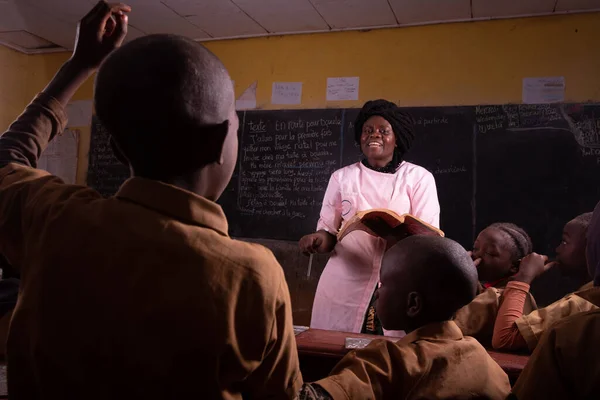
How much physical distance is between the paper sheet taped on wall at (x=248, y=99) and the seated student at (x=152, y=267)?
4107mm

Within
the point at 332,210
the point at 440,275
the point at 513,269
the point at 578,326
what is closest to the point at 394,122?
the point at 332,210

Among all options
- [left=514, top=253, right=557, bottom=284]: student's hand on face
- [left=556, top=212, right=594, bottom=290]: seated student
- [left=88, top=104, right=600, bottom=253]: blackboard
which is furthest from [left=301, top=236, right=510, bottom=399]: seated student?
[left=88, top=104, right=600, bottom=253]: blackboard

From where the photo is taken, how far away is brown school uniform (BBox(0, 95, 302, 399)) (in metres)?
0.62

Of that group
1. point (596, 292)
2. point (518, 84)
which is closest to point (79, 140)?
point (518, 84)

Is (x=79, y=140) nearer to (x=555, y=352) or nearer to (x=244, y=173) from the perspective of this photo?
(x=244, y=173)

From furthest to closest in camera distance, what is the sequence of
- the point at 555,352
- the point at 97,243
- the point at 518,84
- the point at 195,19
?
the point at 195,19 < the point at 518,84 < the point at 555,352 < the point at 97,243

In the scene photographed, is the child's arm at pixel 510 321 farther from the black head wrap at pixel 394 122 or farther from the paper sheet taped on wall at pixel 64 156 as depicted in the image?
the paper sheet taped on wall at pixel 64 156

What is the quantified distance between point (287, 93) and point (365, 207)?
1959mm

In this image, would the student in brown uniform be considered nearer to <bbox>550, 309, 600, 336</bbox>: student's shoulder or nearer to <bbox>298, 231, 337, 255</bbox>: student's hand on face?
<bbox>550, 309, 600, 336</bbox>: student's shoulder

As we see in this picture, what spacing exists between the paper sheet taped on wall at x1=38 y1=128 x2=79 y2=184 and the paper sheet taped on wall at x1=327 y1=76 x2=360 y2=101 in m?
2.86

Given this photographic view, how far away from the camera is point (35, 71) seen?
5578mm

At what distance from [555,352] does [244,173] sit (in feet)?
13.0

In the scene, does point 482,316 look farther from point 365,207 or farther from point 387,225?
point 365,207

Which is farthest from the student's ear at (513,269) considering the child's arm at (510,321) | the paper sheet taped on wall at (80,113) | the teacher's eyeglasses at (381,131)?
the paper sheet taped on wall at (80,113)
